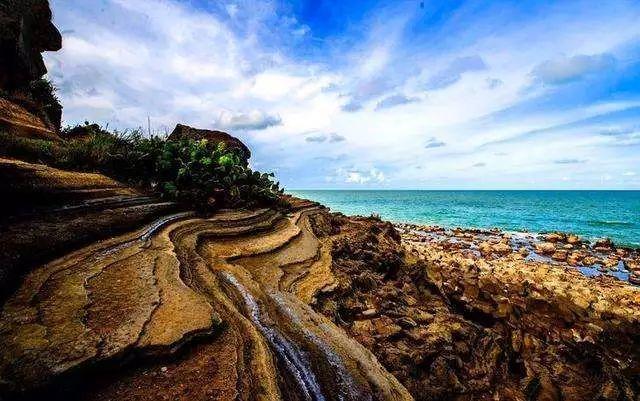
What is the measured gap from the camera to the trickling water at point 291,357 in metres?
4.08

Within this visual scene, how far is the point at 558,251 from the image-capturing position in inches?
976

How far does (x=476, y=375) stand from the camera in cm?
668

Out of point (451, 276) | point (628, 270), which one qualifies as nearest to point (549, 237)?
point (628, 270)

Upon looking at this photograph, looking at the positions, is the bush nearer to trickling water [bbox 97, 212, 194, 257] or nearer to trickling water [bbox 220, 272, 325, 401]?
trickling water [bbox 97, 212, 194, 257]

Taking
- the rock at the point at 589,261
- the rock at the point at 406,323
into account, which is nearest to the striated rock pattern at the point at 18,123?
the rock at the point at 406,323

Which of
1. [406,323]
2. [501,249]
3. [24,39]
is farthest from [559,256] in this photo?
[24,39]

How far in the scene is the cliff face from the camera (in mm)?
10906

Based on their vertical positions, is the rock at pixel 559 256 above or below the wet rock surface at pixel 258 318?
below

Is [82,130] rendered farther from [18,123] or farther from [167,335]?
[167,335]

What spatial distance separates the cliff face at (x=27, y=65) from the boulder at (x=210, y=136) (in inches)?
189

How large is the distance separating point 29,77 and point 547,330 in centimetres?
2122

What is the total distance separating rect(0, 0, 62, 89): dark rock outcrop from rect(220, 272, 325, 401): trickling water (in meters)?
14.8

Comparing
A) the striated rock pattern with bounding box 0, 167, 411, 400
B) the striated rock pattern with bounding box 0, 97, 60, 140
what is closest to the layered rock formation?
the striated rock pattern with bounding box 0, 167, 411, 400

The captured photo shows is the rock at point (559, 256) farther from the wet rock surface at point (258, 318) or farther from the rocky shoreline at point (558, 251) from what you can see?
the wet rock surface at point (258, 318)
